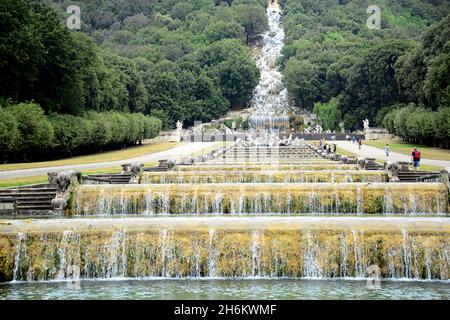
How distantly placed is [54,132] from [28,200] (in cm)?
3365

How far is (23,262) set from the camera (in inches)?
902

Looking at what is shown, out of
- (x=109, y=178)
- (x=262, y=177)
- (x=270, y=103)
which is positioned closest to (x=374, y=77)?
(x=270, y=103)

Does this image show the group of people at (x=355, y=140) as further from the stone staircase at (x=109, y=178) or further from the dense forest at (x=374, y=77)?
the stone staircase at (x=109, y=178)

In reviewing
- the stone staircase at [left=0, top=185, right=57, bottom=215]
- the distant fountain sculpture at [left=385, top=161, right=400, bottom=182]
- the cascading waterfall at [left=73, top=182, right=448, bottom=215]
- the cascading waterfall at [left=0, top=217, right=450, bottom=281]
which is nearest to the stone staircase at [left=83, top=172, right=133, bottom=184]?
the stone staircase at [left=0, top=185, right=57, bottom=215]

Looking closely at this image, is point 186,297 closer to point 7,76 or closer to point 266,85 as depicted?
point 7,76

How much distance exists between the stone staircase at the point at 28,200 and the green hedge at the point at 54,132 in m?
21.8

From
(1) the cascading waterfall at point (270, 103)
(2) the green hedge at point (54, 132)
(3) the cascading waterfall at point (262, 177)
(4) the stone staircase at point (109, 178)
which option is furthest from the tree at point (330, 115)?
(4) the stone staircase at point (109, 178)

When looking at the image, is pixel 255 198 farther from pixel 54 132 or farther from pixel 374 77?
pixel 374 77

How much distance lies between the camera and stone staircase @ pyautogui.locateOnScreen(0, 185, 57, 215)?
32.1m

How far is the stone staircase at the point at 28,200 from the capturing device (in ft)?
105

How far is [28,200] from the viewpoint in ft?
109

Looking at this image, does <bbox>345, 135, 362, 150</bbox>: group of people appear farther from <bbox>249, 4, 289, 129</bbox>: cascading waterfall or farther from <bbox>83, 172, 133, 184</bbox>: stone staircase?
<bbox>83, 172, 133, 184</bbox>: stone staircase
